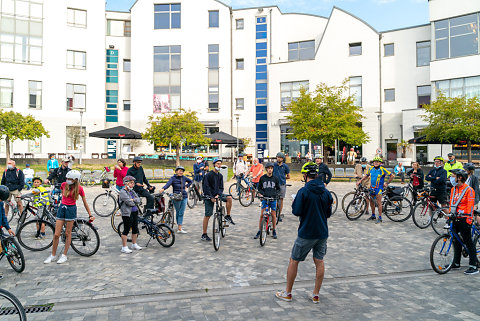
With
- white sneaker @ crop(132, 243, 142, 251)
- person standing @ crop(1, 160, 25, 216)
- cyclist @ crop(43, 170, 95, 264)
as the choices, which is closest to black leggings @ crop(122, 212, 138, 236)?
white sneaker @ crop(132, 243, 142, 251)

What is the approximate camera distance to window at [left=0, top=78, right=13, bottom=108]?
38812 millimetres

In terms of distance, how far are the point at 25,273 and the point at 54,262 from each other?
69 centimetres

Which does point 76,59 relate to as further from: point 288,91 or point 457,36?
point 457,36

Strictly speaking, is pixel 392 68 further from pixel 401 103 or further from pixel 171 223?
pixel 171 223

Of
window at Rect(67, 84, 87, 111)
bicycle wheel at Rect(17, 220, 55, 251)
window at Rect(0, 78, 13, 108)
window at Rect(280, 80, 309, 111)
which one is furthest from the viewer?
window at Rect(67, 84, 87, 111)

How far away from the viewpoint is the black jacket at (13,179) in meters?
10.9

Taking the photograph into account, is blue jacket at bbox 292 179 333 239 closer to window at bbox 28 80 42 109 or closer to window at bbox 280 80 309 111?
window at bbox 280 80 309 111

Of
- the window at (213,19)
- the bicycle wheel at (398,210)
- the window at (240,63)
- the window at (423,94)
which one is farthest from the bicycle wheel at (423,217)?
the window at (213,19)

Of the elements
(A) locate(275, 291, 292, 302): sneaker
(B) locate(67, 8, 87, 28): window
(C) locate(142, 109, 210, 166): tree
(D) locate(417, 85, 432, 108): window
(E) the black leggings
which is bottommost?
(A) locate(275, 291, 292, 302): sneaker

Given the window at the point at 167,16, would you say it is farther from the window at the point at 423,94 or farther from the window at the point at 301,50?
the window at the point at 423,94

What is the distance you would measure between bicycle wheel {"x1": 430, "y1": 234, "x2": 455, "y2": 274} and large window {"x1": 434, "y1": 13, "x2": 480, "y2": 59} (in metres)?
30.2

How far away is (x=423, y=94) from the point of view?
35.2 metres

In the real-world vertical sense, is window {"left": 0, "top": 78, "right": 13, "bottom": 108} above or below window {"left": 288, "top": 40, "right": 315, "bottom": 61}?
below

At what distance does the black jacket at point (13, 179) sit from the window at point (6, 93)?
108 feet
